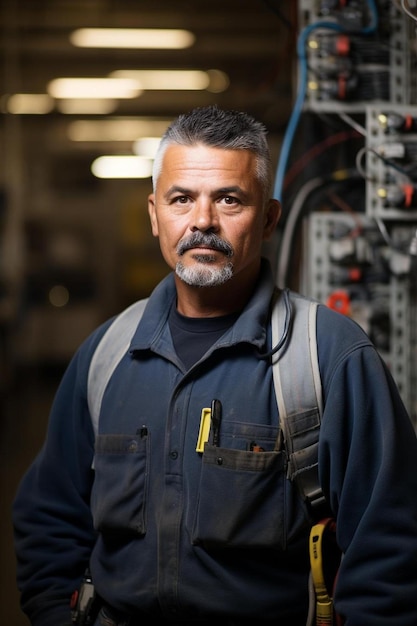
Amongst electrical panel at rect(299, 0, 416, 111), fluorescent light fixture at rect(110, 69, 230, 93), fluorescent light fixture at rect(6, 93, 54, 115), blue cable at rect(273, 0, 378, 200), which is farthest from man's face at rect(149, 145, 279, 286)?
fluorescent light fixture at rect(6, 93, 54, 115)

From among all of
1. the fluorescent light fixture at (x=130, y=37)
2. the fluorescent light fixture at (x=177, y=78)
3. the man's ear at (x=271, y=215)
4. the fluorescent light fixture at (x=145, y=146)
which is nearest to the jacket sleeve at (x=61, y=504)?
the man's ear at (x=271, y=215)

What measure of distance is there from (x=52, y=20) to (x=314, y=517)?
8.02 metres

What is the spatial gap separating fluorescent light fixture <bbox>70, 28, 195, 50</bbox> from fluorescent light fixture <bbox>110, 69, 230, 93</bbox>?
602mm

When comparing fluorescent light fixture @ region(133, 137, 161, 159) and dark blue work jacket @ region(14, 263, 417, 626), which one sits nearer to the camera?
dark blue work jacket @ region(14, 263, 417, 626)

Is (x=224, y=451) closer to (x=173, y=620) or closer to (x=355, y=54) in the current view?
(x=173, y=620)

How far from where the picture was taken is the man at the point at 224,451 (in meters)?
1.57

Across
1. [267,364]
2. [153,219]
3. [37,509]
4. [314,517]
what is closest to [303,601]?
[314,517]

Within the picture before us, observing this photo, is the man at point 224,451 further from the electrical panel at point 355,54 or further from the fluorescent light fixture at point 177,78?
the fluorescent light fixture at point 177,78

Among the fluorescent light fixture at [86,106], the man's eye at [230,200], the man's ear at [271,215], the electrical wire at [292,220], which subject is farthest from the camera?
the fluorescent light fixture at [86,106]

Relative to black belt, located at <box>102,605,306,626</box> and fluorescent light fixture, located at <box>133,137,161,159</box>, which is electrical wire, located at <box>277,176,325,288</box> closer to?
black belt, located at <box>102,605,306,626</box>

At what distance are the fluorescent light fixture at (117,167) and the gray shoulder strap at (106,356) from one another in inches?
330

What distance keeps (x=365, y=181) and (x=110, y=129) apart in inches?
300

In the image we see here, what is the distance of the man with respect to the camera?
1565 millimetres

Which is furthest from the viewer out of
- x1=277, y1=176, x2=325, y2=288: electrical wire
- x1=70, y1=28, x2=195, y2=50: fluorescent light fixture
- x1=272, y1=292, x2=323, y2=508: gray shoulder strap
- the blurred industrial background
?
x1=70, y1=28, x2=195, y2=50: fluorescent light fixture
